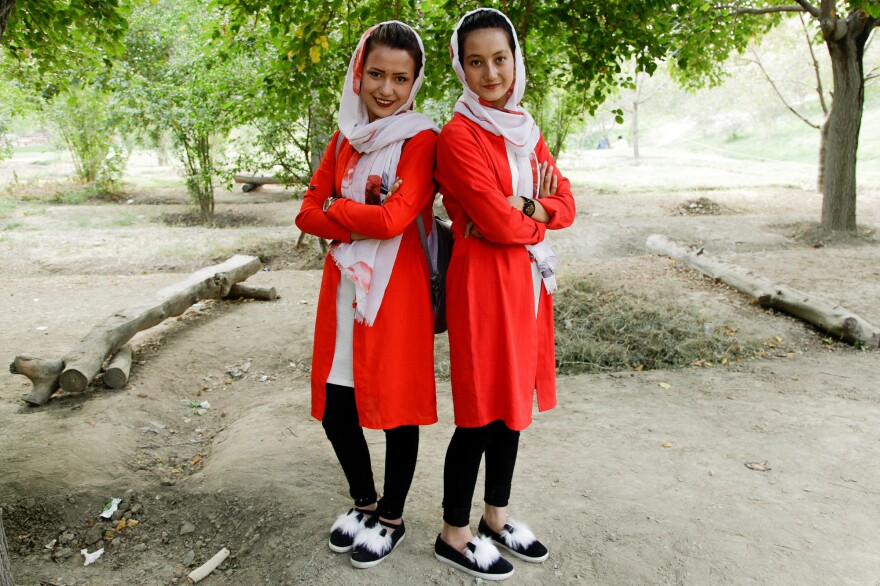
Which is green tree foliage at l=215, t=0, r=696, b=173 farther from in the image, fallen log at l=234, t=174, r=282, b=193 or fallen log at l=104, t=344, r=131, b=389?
fallen log at l=234, t=174, r=282, b=193

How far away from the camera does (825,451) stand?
3.45 meters

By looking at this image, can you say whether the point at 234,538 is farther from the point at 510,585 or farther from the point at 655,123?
the point at 655,123

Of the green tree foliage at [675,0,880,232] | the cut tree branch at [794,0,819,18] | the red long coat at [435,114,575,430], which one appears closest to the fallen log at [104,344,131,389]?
the red long coat at [435,114,575,430]

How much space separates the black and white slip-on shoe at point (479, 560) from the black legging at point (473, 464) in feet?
0.30

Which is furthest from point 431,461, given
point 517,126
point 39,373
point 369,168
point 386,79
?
point 39,373

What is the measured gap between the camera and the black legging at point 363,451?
2.32 meters

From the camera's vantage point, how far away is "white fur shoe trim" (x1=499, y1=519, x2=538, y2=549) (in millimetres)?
2434

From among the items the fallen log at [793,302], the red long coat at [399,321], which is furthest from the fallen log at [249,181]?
the red long coat at [399,321]

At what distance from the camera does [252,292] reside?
6.80m

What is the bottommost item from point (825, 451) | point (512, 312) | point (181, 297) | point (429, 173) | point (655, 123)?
point (825, 451)

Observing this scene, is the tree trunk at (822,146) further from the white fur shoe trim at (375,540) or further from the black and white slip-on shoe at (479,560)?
the white fur shoe trim at (375,540)

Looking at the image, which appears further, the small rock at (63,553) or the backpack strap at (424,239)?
the small rock at (63,553)

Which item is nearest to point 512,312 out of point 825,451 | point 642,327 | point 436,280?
point 436,280

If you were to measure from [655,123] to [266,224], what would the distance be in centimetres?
3760
